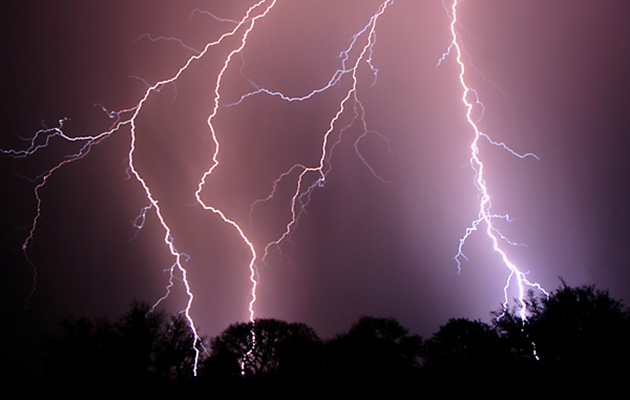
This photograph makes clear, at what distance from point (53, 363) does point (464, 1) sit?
1871cm

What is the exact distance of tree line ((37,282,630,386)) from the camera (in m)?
9.54

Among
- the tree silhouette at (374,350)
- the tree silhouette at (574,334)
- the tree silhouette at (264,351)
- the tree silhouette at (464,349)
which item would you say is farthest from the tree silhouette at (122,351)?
the tree silhouette at (574,334)

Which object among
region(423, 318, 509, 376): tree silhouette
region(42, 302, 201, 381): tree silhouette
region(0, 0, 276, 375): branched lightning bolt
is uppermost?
region(0, 0, 276, 375): branched lightning bolt

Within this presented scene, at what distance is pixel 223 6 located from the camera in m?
14.2

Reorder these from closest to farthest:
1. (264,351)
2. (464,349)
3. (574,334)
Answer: (574,334)
(264,351)
(464,349)

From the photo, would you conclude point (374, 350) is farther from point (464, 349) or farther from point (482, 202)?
point (482, 202)

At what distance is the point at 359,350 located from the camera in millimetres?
12695

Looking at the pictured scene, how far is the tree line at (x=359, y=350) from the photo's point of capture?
954 cm

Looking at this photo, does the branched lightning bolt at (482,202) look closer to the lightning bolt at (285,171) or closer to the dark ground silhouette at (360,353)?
the lightning bolt at (285,171)

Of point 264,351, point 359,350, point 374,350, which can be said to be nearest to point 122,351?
point 264,351

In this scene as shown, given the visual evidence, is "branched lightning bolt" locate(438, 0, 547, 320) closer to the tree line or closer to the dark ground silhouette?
the dark ground silhouette

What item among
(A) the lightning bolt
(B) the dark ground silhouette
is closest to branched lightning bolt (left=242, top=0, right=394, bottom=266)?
(A) the lightning bolt

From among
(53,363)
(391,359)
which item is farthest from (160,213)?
(391,359)

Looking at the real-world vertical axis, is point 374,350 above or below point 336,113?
below
